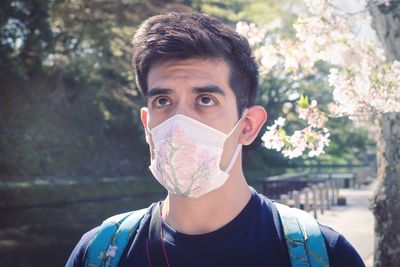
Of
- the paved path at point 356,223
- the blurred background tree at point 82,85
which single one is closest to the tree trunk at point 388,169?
the paved path at point 356,223

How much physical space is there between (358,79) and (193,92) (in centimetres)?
317

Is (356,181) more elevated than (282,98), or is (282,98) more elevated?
(282,98)

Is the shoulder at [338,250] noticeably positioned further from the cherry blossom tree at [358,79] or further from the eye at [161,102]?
the cherry blossom tree at [358,79]

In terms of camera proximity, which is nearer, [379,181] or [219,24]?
[219,24]

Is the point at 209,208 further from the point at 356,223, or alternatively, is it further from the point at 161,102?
the point at 356,223

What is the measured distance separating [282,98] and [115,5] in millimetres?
15272

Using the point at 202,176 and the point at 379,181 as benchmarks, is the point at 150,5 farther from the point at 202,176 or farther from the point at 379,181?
the point at 202,176

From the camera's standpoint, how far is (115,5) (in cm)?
1600

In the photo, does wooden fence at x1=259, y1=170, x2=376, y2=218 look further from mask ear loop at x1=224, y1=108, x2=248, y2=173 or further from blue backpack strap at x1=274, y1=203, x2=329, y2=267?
blue backpack strap at x1=274, y1=203, x2=329, y2=267

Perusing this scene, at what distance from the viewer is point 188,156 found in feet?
7.02

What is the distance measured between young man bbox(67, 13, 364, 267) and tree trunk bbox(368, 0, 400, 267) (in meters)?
3.70

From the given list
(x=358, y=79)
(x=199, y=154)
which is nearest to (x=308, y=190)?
(x=358, y=79)

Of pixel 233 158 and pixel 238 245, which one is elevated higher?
pixel 233 158

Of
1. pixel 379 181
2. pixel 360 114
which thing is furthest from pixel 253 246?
pixel 379 181
